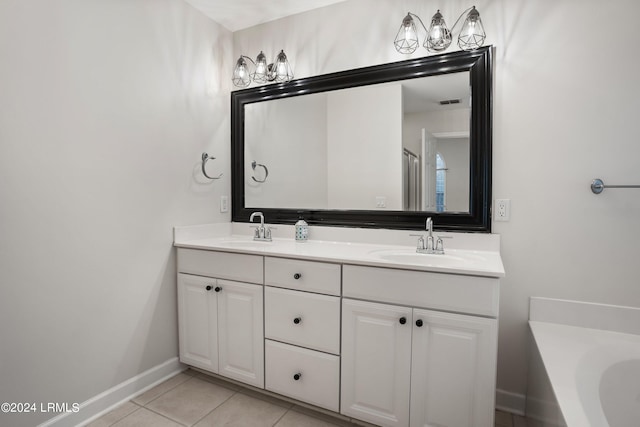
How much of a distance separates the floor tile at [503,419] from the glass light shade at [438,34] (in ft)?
6.41

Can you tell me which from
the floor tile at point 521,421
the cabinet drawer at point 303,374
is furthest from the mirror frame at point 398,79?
the floor tile at point 521,421

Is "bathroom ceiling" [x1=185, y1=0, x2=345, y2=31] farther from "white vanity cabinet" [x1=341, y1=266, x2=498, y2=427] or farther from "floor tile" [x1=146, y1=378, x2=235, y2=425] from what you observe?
"floor tile" [x1=146, y1=378, x2=235, y2=425]

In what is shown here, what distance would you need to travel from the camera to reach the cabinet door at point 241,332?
1845mm

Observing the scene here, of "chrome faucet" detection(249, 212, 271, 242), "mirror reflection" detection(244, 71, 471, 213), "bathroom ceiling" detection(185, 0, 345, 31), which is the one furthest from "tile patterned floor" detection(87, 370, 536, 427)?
"bathroom ceiling" detection(185, 0, 345, 31)

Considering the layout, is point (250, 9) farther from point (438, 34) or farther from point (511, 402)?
point (511, 402)

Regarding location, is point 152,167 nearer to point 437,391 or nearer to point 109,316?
point 109,316

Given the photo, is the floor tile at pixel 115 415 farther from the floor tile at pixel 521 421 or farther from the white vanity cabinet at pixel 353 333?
the floor tile at pixel 521 421

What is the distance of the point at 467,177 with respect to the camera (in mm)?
1840

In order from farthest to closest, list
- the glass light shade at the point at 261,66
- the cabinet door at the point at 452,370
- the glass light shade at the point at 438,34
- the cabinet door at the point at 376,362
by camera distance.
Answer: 1. the glass light shade at the point at 261,66
2. the glass light shade at the point at 438,34
3. the cabinet door at the point at 376,362
4. the cabinet door at the point at 452,370

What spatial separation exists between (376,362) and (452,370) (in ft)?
1.07

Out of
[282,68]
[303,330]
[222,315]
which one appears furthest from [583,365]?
[282,68]

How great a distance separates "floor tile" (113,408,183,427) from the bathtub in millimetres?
1683

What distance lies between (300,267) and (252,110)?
1.38m

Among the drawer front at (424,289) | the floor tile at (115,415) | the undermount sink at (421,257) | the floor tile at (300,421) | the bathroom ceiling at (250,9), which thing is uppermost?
the bathroom ceiling at (250,9)
